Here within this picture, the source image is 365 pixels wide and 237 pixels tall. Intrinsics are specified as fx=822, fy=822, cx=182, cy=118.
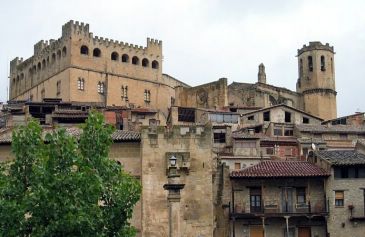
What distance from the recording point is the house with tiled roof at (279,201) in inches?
2250

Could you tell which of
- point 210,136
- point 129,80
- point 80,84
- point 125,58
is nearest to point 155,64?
point 125,58

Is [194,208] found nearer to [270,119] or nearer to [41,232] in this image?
[41,232]

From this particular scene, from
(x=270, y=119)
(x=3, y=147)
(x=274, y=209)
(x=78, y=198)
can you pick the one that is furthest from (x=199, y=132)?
(x=270, y=119)

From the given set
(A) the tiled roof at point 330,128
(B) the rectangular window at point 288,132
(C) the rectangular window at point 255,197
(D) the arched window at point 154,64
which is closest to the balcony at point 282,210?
(C) the rectangular window at point 255,197

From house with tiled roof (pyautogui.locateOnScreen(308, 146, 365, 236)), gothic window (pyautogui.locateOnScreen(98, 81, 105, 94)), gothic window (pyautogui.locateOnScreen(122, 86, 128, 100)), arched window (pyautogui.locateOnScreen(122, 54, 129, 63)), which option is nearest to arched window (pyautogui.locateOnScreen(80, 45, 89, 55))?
gothic window (pyautogui.locateOnScreen(98, 81, 105, 94))

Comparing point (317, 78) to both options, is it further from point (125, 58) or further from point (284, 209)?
point (284, 209)

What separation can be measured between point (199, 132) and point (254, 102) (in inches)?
1908

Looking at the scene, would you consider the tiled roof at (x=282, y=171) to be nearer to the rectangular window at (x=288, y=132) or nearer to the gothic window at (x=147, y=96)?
the rectangular window at (x=288, y=132)

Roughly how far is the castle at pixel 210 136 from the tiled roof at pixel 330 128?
5.5 inches

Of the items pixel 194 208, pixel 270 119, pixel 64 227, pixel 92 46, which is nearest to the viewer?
pixel 64 227

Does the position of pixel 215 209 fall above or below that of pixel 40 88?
below

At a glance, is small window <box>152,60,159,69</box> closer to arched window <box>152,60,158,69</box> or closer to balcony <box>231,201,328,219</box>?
arched window <box>152,60,158,69</box>

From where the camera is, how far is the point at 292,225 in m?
57.5

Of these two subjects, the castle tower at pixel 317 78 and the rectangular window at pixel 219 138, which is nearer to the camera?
the rectangular window at pixel 219 138
